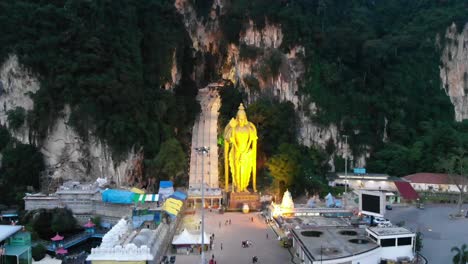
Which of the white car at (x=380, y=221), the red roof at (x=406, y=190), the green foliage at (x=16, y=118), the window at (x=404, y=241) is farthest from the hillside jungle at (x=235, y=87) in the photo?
the window at (x=404, y=241)

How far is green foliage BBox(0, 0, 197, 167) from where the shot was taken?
1516 inches

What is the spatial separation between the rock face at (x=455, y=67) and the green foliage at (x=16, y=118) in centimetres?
3697

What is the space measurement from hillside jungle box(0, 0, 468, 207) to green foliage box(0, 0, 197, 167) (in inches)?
3.1

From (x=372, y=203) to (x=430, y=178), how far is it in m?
14.0

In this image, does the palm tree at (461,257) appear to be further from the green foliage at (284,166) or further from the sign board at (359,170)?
the sign board at (359,170)

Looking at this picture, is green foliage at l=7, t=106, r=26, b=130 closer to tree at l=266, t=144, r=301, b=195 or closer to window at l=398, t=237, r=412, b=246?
tree at l=266, t=144, r=301, b=195

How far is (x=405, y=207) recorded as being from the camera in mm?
36656

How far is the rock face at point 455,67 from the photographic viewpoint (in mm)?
51031

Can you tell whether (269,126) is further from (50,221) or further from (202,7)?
(50,221)

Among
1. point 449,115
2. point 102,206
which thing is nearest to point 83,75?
point 102,206

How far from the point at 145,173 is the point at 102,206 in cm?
710

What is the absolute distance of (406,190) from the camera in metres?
37.9

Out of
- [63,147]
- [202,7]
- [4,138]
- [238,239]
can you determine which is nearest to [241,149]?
[238,239]

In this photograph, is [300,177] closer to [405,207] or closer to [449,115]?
[405,207]
